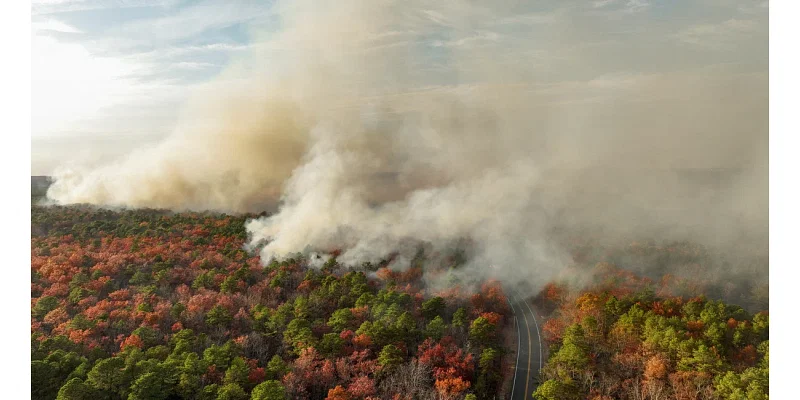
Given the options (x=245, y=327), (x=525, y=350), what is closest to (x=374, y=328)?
(x=245, y=327)

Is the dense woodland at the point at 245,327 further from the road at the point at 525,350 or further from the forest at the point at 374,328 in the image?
the road at the point at 525,350

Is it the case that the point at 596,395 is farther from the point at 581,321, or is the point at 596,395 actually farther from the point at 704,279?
the point at 704,279

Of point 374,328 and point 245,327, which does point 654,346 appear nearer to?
point 374,328

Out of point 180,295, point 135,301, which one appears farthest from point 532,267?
point 135,301

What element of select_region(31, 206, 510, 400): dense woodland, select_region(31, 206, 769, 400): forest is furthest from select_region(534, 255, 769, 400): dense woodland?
select_region(31, 206, 510, 400): dense woodland

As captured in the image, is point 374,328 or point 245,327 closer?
point 374,328

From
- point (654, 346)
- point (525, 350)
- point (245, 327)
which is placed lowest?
point (525, 350)
